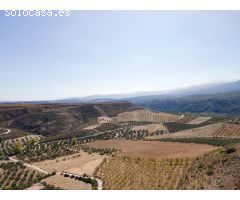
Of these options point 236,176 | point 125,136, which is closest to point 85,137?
point 125,136

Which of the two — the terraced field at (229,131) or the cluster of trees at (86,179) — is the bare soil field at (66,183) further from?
the terraced field at (229,131)

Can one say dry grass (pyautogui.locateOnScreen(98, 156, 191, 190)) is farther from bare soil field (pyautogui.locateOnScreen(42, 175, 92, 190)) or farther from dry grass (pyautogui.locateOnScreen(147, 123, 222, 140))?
dry grass (pyautogui.locateOnScreen(147, 123, 222, 140))

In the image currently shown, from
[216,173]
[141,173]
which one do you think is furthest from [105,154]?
[216,173]

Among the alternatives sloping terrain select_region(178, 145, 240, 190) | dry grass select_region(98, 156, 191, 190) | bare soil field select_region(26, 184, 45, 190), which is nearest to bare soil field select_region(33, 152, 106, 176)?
dry grass select_region(98, 156, 191, 190)

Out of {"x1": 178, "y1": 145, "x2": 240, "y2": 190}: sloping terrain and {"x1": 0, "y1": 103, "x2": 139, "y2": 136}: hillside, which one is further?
{"x1": 0, "y1": 103, "x2": 139, "y2": 136}: hillside

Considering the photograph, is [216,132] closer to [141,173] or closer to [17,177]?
[141,173]

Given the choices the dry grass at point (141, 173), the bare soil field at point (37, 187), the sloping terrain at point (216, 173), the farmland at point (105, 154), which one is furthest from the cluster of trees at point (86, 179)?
the sloping terrain at point (216, 173)
